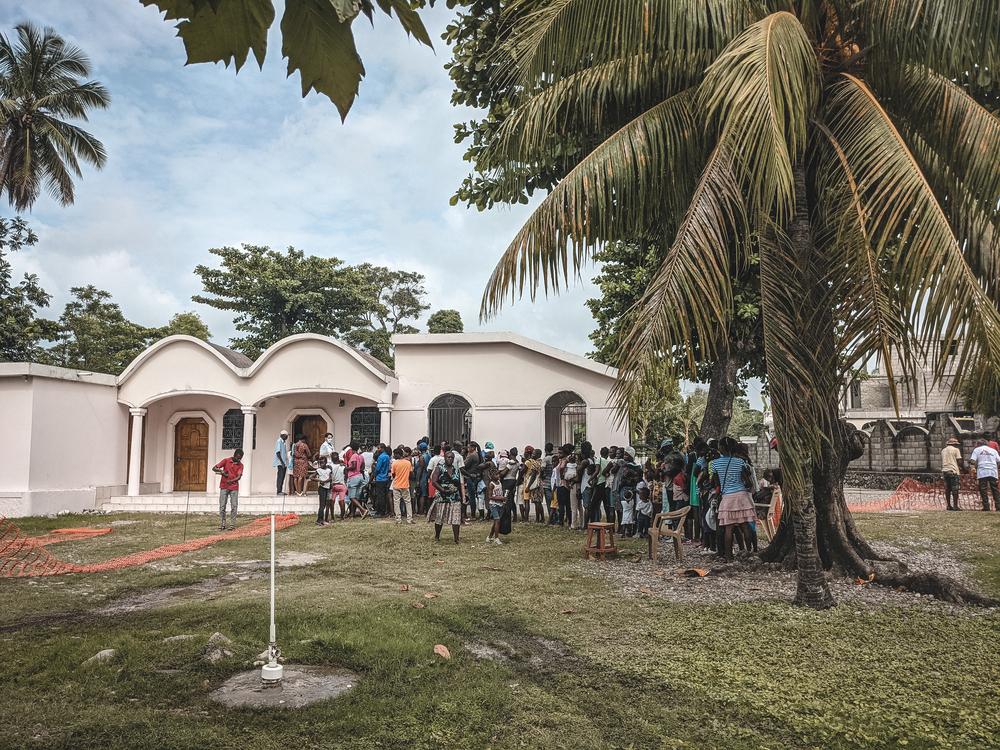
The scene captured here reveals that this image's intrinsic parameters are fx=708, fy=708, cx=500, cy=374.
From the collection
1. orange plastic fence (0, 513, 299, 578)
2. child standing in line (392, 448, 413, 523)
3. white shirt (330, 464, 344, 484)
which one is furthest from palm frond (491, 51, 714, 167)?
white shirt (330, 464, 344, 484)

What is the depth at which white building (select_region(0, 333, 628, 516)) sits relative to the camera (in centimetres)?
1703

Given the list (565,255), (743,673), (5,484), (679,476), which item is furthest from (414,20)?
(5,484)

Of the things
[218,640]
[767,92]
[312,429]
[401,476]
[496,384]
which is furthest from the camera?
[312,429]

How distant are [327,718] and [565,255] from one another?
4.72m

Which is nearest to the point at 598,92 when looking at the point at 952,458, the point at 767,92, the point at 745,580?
the point at 767,92

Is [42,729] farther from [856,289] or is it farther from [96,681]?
[856,289]

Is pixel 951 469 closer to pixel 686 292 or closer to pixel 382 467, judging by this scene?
pixel 382 467

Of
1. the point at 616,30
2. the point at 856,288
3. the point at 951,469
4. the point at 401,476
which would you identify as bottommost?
the point at 951,469

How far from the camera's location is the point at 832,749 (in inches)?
152

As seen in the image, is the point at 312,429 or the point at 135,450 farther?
the point at 312,429

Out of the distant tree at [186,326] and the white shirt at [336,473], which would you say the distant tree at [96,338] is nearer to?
the distant tree at [186,326]

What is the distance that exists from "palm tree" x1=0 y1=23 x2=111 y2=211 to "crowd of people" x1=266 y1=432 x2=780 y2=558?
14.2 m

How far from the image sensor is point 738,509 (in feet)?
30.7

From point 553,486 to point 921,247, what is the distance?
10.2m
